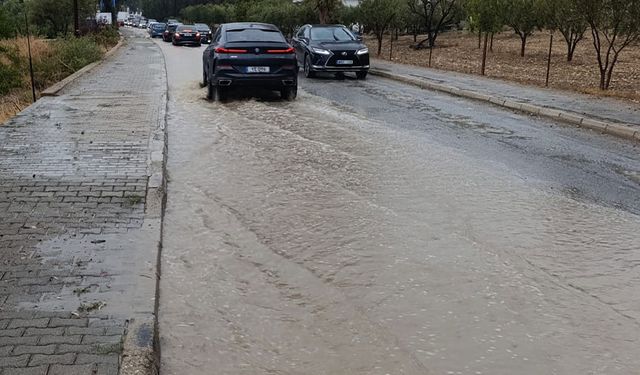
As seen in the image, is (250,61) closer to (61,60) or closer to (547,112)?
(547,112)

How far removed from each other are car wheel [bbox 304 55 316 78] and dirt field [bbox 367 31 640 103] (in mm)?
5684

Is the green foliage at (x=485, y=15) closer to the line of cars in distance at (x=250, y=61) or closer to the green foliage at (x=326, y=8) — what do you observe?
the line of cars in distance at (x=250, y=61)

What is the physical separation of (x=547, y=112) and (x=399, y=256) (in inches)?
348

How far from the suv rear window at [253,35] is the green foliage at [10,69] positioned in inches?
302

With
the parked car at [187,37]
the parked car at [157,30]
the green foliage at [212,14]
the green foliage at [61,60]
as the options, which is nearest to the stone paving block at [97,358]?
the green foliage at [61,60]

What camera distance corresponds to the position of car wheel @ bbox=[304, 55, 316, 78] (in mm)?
20547

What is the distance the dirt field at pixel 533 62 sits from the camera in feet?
61.1

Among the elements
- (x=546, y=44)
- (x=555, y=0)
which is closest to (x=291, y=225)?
(x=555, y=0)

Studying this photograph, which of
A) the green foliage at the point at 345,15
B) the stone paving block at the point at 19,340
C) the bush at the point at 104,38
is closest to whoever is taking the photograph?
the stone paving block at the point at 19,340

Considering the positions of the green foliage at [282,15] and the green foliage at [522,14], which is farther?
the green foliage at [282,15]

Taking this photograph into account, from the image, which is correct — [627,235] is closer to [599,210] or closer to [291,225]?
[599,210]

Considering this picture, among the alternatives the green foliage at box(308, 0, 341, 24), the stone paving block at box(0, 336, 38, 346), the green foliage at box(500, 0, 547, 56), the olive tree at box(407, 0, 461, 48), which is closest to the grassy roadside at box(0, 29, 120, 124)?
the stone paving block at box(0, 336, 38, 346)

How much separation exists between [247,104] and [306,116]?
208cm

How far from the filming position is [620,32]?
51.0ft
